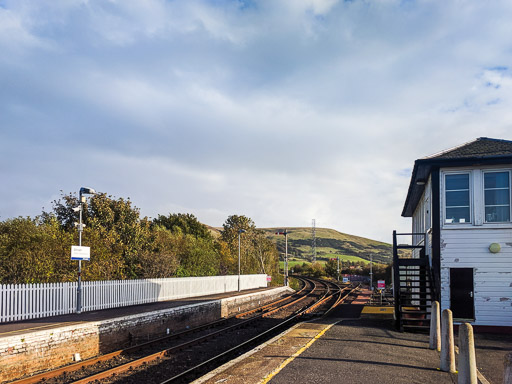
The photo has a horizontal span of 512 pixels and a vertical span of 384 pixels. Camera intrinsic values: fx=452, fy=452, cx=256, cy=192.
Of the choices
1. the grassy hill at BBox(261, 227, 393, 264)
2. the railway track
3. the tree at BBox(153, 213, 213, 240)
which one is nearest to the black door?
the railway track

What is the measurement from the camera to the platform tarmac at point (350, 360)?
773 centimetres

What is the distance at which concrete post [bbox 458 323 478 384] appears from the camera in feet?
21.5

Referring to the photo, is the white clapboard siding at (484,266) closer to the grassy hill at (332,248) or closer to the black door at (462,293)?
the black door at (462,293)

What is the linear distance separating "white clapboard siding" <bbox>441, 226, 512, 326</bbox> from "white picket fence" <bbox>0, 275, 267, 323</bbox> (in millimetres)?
12839

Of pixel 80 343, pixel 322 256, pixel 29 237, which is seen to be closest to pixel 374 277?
pixel 29 237

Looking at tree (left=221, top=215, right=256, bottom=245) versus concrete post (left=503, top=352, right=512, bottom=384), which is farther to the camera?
tree (left=221, top=215, right=256, bottom=245)

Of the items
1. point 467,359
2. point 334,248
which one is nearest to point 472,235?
point 467,359

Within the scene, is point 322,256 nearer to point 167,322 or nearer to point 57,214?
point 57,214

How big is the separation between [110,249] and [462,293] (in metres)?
21.7

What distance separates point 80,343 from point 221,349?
4.00 metres

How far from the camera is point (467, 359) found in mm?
6605

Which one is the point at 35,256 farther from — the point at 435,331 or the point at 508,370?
the point at 508,370

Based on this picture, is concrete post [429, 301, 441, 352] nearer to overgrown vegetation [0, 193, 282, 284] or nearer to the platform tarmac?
the platform tarmac

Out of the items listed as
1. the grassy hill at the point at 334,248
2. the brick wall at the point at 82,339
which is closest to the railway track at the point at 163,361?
the brick wall at the point at 82,339
